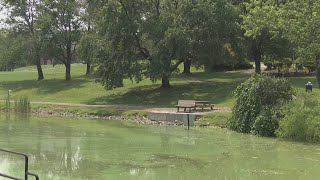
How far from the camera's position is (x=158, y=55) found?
37062 mm

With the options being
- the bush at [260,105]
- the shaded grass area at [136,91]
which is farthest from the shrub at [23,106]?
the bush at [260,105]

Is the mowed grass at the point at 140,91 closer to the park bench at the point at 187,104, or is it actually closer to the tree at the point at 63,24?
the park bench at the point at 187,104

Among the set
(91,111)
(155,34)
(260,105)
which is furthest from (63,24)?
(260,105)

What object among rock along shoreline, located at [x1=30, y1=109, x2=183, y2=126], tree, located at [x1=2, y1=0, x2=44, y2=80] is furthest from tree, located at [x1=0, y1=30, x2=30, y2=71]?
rock along shoreline, located at [x1=30, y1=109, x2=183, y2=126]

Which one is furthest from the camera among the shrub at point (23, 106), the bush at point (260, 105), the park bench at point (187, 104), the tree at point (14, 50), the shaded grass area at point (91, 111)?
the tree at point (14, 50)

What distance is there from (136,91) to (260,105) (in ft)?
62.5

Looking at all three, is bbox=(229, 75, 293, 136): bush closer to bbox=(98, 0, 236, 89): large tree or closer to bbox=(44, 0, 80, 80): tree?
bbox=(98, 0, 236, 89): large tree

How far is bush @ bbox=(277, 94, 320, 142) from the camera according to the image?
2075cm

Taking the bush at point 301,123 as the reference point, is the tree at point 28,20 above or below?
above

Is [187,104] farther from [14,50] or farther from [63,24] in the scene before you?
[14,50]

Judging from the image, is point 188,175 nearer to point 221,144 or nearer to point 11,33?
point 221,144

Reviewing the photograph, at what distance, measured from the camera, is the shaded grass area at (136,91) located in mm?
36844

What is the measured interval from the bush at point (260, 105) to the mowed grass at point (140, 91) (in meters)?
7.14

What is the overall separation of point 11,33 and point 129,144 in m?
38.4
